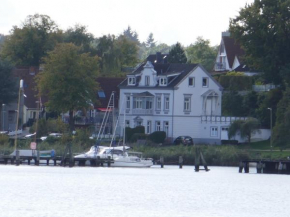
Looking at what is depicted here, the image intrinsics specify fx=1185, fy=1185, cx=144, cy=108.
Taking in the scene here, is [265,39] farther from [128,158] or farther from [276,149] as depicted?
[128,158]

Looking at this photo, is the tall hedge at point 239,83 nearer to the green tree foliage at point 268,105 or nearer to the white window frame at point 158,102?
the green tree foliage at point 268,105

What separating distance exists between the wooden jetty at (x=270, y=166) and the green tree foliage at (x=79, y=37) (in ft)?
196

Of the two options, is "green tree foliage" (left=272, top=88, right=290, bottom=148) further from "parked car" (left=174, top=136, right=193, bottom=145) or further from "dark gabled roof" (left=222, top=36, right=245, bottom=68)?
"dark gabled roof" (left=222, top=36, right=245, bottom=68)

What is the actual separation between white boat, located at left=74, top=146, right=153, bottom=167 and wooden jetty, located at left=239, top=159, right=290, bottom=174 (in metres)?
9.95

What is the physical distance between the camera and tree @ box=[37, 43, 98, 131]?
13288cm

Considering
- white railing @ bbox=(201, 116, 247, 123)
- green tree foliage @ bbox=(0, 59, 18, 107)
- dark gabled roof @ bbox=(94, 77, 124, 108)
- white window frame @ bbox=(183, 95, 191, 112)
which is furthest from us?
dark gabled roof @ bbox=(94, 77, 124, 108)

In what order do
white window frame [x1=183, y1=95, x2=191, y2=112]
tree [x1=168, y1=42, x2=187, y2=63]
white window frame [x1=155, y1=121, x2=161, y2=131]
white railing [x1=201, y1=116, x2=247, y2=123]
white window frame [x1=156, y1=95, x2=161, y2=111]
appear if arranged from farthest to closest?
tree [x1=168, y1=42, x2=187, y2=63]
white window frame [x1=156, y1=95, x2=161, y2=111]
white window frame [x1=183, y1=95, x2=191, y2=112]
white window frame [x1=155, y1=121, x2=161, y2=131]
white railing [x1=201, y1=116, x2=247, y2=123]

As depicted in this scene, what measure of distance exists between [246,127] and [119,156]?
2031cm

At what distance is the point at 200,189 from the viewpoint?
87.1m

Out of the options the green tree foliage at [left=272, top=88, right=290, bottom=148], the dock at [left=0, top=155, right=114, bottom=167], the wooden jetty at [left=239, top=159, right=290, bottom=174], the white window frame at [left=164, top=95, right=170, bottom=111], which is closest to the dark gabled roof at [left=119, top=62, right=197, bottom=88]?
the white window frame at [left=164, top=95, right=170, bottom=111]

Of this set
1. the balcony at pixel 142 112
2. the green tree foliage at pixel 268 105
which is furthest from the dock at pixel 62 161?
the balcony at pixel 142 112

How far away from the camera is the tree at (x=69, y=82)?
13288 cm

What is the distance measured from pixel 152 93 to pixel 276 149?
821 inches

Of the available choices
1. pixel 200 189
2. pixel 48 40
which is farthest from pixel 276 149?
pixel 48 40
